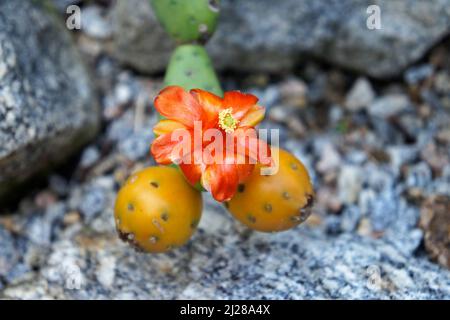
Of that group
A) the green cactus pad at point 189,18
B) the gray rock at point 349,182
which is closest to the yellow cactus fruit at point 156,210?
the green cactus pad at point 189,18

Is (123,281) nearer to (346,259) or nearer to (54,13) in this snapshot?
(346,259)

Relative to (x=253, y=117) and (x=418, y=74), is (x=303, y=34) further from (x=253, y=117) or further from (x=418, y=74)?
(x=253, y=117)

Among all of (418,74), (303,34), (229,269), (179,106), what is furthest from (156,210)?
(418,74)

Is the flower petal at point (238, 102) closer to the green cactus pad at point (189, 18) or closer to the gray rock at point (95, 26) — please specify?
the green cactus pad at point (189, 18)

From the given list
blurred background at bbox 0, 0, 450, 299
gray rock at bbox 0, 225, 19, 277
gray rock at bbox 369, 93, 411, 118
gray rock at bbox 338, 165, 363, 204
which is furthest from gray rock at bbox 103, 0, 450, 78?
gray rock at bbox 0, 225, 19, 277
